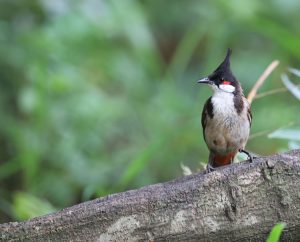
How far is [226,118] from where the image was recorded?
3.57 m

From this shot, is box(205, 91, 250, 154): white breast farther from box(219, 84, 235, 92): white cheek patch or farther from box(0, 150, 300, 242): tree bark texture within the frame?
box(0, 150, 300, 242): tree bark texture

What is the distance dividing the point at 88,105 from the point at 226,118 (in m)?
1.64

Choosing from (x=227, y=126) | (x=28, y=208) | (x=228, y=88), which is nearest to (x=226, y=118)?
(x=227, y=126)

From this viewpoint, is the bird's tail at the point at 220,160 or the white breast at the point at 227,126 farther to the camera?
the bird's tail at the point at 220,160

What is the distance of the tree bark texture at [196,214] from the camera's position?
242cm

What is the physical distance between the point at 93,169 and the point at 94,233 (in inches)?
100

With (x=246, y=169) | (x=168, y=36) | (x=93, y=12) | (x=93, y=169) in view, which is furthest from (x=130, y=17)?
(x=246, y=169)

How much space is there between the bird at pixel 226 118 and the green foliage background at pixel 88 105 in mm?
917

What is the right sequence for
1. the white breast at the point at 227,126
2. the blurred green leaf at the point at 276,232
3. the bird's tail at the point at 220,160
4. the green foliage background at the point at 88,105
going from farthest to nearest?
the green foliage background at the point at 88,105
the bird's tail at the point at 220,160
the white breast at the point at 227,126
the blurred green leaf at the point at 276,232

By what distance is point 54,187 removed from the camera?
493 cm

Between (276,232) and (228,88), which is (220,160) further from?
(276,232)

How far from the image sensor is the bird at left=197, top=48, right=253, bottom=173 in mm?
Answer: 3557

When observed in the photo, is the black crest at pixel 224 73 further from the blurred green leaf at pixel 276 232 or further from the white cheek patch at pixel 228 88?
the blurred green leaf at pixel 276 232

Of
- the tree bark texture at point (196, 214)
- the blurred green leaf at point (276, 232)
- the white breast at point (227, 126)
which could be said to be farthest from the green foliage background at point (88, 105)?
the blurred green leaf at point (276, 232)
